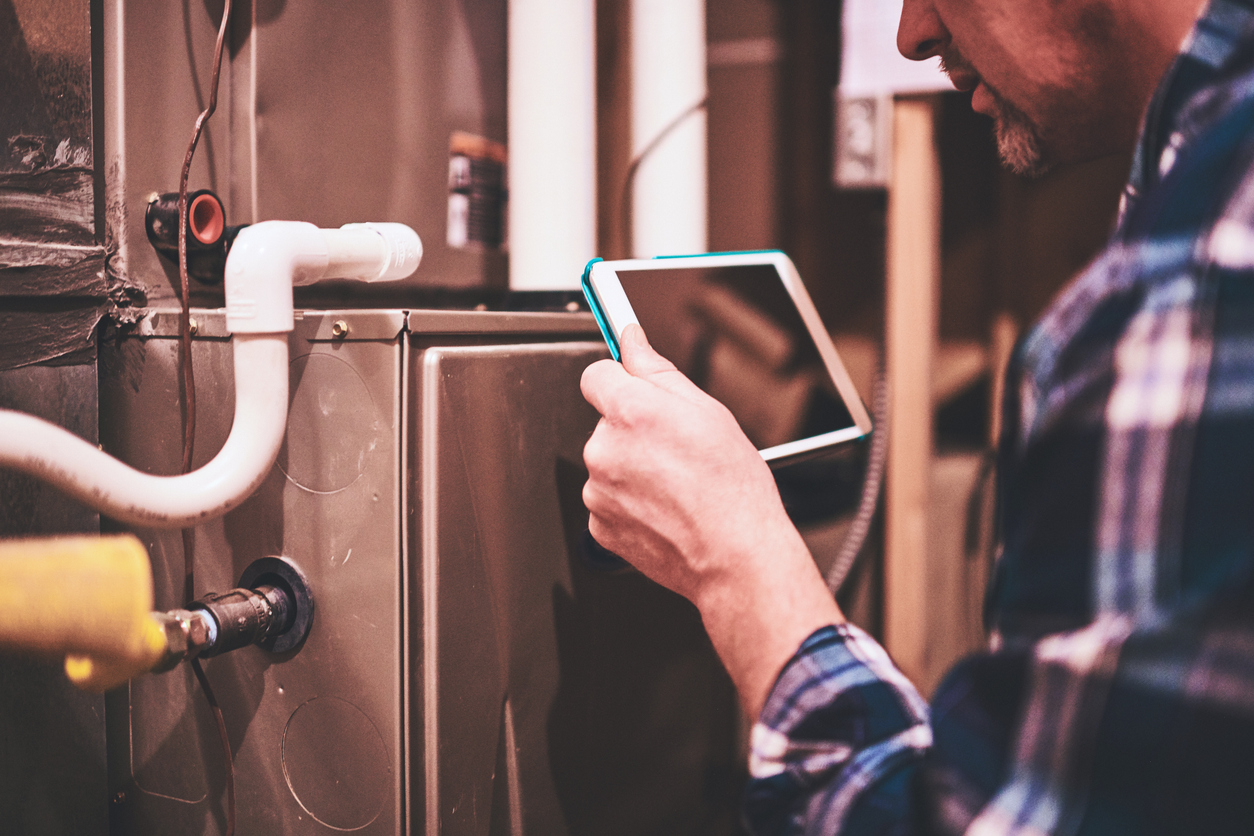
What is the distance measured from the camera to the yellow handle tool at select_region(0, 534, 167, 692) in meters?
0.37

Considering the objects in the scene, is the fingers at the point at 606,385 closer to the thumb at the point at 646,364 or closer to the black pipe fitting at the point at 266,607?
the thumb at the point at 646,364

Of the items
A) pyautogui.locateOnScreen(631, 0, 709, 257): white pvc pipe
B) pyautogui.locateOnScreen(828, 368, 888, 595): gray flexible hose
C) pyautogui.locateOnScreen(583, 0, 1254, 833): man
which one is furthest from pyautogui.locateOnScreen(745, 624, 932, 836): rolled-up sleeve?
pyautogui.locateOnScreen(828, 368, 888, 595): gray flexible hose

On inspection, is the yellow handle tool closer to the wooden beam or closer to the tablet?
the tablet

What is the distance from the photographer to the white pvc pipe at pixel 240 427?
405mm

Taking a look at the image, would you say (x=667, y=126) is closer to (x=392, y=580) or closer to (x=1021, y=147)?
(x=1021, y=147)

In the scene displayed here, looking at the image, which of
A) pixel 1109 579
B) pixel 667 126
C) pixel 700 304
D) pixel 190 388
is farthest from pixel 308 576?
pixel 700 304

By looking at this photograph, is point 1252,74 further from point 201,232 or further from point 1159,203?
point 201,232

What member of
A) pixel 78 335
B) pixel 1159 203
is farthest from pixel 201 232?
pixel 1159 203

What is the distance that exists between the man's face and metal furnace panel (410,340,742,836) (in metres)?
0.34

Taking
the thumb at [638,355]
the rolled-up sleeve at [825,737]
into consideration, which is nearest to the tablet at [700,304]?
the thumb at [638,355]

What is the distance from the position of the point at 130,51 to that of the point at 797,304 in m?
0.53

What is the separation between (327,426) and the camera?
53 cm

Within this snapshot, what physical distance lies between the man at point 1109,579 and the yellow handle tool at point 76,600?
289mm

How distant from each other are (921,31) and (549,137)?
0.41 m
